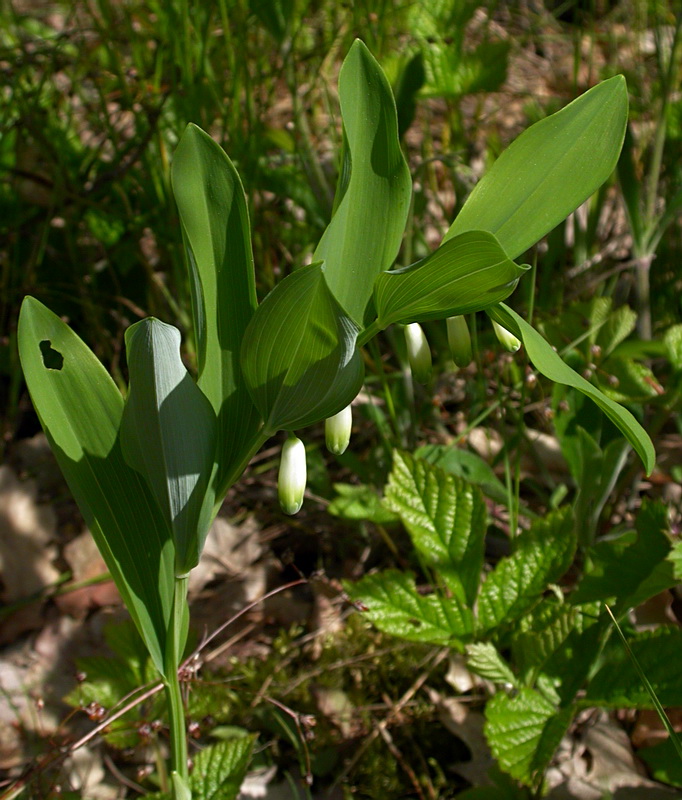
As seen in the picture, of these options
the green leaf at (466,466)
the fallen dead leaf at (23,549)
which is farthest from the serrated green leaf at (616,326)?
the fallen dead leaf at (23,549)

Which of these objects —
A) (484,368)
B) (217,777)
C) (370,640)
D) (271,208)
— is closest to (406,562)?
(370,640)

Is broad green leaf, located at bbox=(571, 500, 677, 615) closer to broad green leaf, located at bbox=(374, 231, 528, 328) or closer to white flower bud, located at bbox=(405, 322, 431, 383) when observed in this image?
white flower bud, located at bbox=(405, 322, 431, 383)

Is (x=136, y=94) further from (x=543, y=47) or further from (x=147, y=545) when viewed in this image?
(x=543, y=47)

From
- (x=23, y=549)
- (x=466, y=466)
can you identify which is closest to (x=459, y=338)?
(x=466, y=466)

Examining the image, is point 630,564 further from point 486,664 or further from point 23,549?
point 23,549

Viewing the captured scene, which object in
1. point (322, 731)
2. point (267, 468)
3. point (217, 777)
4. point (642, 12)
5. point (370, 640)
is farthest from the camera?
point (642, 12)
